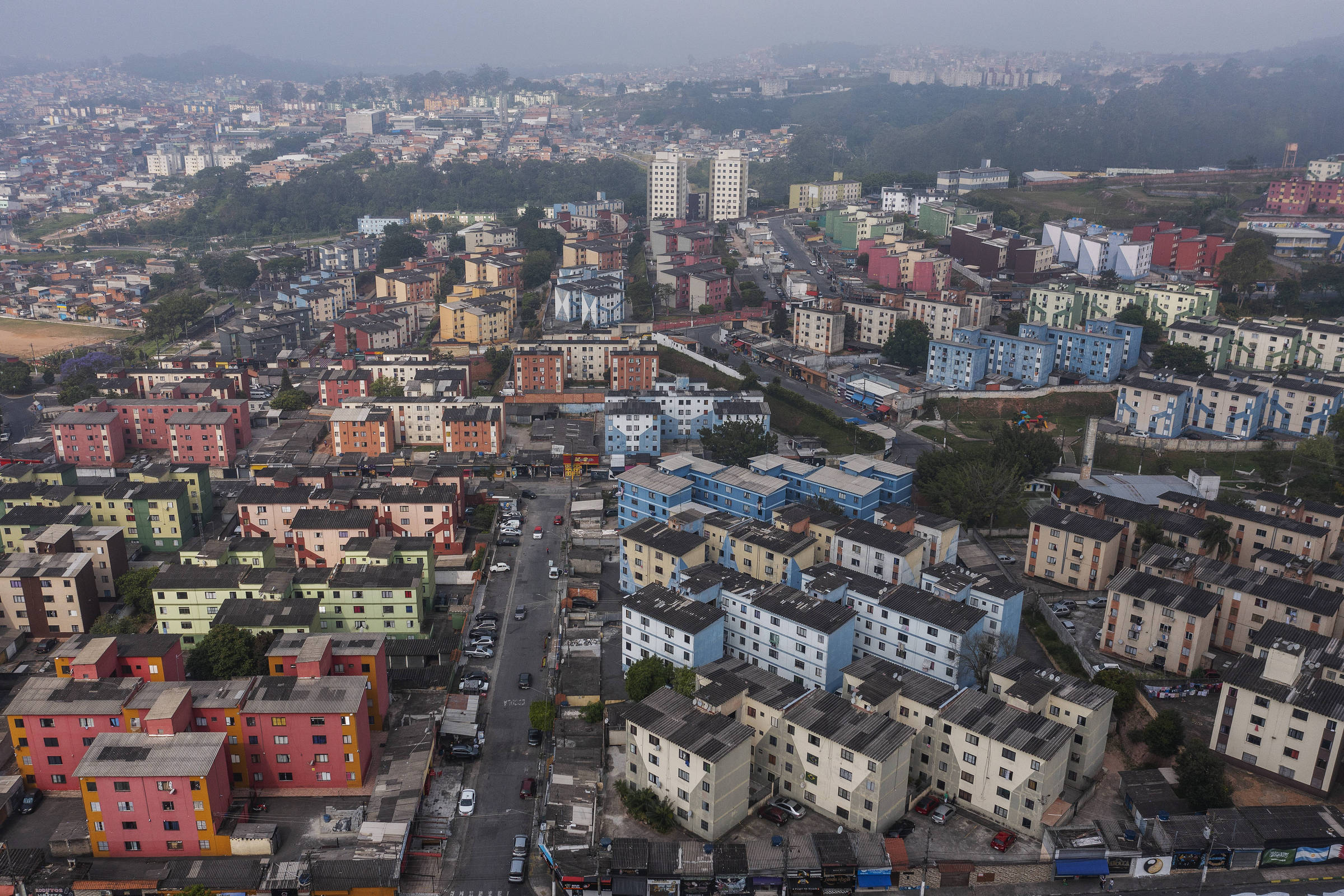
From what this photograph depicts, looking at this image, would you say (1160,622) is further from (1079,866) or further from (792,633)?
(792,633)

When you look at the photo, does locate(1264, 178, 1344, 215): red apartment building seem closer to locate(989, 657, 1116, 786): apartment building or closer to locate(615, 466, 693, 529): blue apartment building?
locate(615, 466, 693, 529): blue apartment building

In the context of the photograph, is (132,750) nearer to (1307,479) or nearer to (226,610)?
(226,610)

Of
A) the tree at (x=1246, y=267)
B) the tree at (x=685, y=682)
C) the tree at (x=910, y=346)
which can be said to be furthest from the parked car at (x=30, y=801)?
the tree at (x=1246, y=267)

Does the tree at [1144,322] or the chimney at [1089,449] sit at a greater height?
the tree at [1144,322]

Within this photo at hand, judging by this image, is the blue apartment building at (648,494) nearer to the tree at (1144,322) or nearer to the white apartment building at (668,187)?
the tree at (1144,322)

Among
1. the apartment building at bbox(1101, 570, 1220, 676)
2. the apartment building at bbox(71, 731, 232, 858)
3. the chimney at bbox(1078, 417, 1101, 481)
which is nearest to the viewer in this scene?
the apartment building at bbox(71, 731, 232, 858)

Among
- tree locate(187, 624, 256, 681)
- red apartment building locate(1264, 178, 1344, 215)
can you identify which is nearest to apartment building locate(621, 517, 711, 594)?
tree locate(187, 624, 256, 681)
